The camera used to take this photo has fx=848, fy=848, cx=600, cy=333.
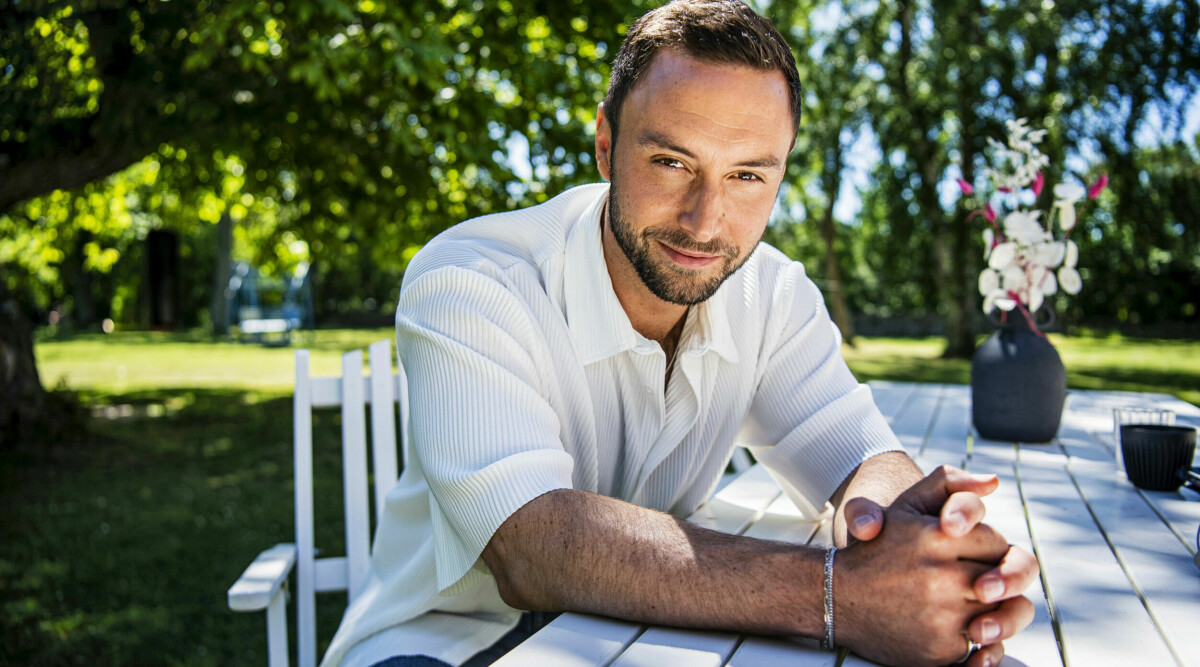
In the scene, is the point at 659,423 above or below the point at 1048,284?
below

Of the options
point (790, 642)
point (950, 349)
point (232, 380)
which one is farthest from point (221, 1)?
point (950, 349)

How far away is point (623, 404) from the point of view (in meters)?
1.77

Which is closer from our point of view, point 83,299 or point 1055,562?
point 1055,562

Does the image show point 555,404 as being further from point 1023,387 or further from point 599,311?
point 1023,387

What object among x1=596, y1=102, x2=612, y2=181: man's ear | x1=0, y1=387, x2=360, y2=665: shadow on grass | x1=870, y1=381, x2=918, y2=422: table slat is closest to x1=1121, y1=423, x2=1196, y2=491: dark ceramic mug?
x1=870, y1=381, x2=918, y2=422: table slat

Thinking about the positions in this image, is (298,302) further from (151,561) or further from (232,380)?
(151,561)

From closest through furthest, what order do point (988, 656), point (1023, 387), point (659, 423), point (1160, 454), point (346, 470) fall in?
1. point (988, 656)
2. point (659, 423)
3. point (1160, 454)
4. point (346, 470)
5. point (1023, 387)

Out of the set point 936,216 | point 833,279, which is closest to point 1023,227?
point 936,216

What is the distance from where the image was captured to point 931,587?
1099 mm

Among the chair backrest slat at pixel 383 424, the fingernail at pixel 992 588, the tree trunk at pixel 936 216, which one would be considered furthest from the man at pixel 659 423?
the tree trunk at pixel 936 216

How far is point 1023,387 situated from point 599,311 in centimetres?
170

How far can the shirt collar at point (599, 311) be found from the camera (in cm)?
170

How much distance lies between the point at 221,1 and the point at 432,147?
5.85 ft

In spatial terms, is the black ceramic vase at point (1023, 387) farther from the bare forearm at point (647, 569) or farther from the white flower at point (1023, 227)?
the bare forearm at point (647, 569)
